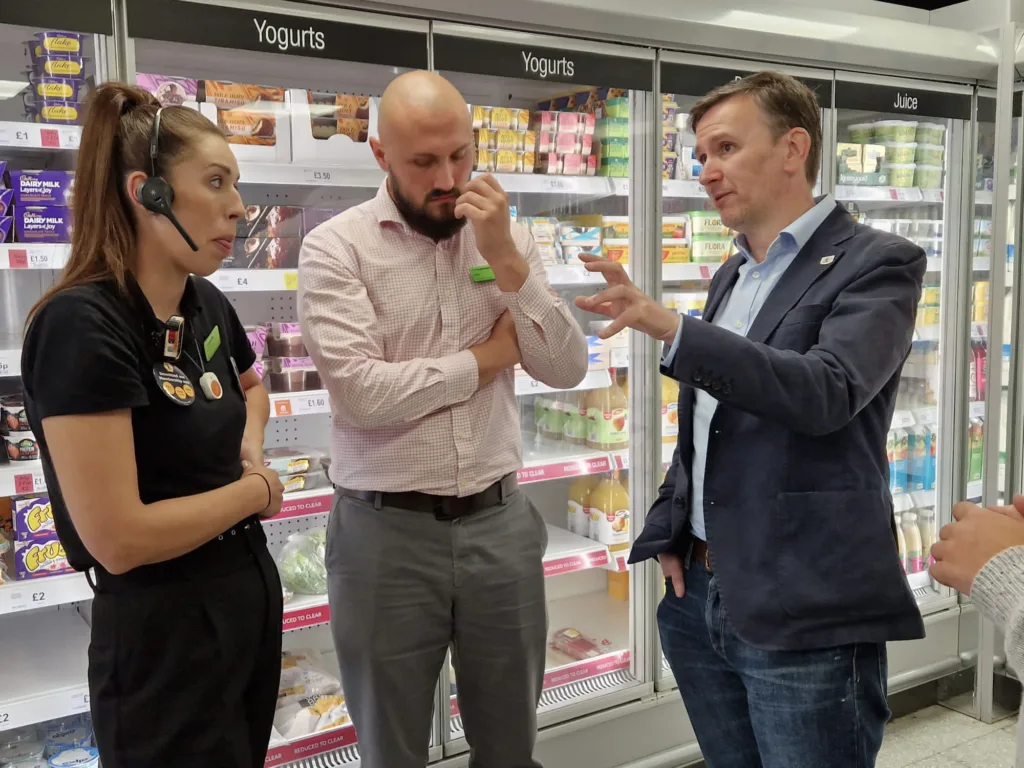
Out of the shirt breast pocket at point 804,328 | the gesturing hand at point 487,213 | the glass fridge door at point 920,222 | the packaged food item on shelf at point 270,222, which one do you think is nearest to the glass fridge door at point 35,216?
the packaged food item on shelf at point 270,222

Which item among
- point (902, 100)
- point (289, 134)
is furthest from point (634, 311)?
point (902, 100)

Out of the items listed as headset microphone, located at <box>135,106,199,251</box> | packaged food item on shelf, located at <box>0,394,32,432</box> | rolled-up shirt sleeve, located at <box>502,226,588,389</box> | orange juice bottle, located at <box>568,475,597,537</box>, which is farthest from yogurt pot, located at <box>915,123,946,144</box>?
packaged food item on shelf, located at <box>0,394,32,432</box>

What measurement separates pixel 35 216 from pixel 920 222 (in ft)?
11.0

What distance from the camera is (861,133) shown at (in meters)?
3.64

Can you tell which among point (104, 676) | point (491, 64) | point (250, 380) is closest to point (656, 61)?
point (491, 64)

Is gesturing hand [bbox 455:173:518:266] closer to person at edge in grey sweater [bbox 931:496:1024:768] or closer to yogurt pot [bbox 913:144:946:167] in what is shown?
person at edge in grey sweater [bbox 931:496:1024:768]

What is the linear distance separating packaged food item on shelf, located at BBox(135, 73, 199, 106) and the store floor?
306cm

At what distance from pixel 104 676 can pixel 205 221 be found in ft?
2.44

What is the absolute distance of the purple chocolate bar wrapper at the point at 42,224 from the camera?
213cm

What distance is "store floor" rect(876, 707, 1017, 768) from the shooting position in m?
3.14

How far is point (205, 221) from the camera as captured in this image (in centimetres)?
151

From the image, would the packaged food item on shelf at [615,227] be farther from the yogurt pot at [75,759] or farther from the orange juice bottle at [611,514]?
the yogurt pot at [75,759]

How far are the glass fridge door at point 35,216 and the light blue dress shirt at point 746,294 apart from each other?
1480mm

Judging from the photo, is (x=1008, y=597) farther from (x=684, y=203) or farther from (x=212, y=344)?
(x=684, y=203)
